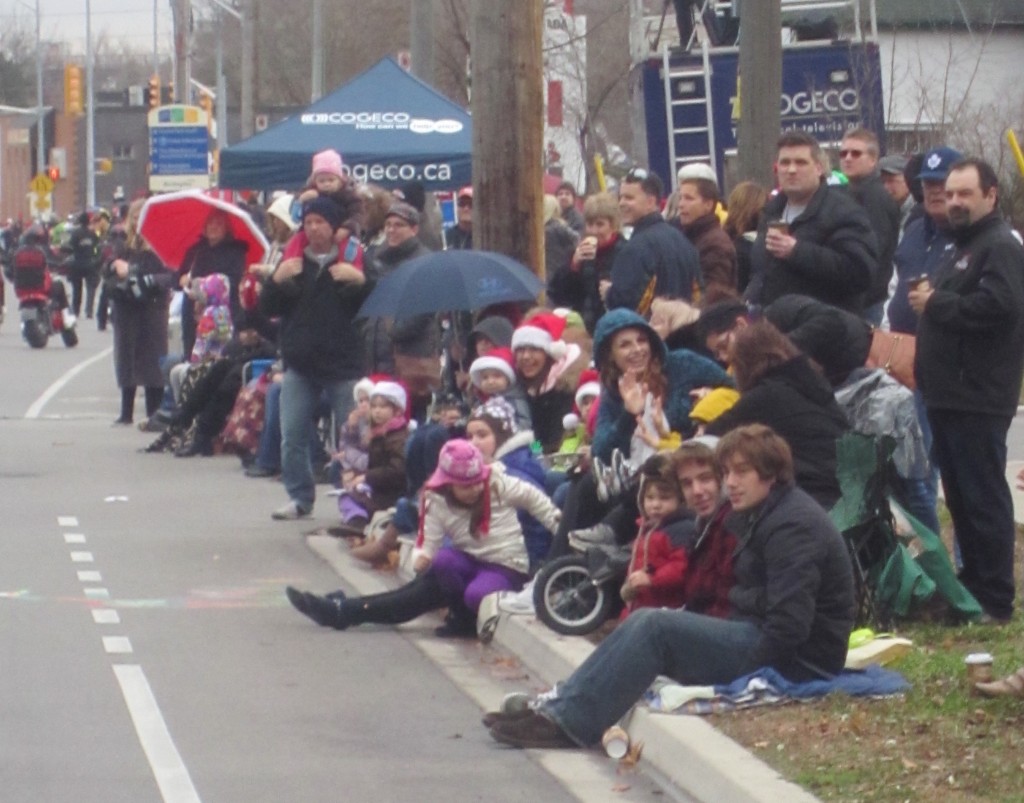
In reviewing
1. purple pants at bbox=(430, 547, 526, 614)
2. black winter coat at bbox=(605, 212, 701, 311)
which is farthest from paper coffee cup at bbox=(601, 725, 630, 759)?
black winter coat at bbox=(605, 212, 701, 311)

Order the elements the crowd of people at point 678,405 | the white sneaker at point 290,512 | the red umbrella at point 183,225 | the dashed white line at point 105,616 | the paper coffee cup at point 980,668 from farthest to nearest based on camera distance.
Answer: the red umbrella at point 183,225 → the white sneaker at point 290,512 → the dashed white line at point 105,616 → the crowd of people at point 678,405 → the paper coffee cup at point 980,668

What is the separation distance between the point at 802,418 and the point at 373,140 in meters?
11.6

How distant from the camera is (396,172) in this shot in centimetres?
1961

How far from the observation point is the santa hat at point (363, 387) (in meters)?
13.2

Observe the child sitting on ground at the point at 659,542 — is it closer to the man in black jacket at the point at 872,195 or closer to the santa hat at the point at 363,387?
the man in black jacket at the point at 872,195

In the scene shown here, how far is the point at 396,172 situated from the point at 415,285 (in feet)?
23.7

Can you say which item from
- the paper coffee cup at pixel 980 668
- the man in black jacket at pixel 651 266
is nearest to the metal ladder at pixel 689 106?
the man in black jacket at pixel 651 266

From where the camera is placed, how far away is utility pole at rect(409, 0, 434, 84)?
24141 millimetres

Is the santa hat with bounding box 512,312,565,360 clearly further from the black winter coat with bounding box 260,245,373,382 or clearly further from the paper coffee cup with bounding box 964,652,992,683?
the paper coffee cup with bounding box 964,652,992,683

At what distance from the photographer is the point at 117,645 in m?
9.84

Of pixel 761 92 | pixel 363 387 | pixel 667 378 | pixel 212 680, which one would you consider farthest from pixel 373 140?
pixel 212 680

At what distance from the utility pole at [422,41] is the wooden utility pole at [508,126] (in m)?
11.4

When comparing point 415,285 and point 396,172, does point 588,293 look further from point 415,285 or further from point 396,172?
point 396,172

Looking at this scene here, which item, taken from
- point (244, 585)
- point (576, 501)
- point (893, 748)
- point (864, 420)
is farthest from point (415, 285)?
point (893, 748)
